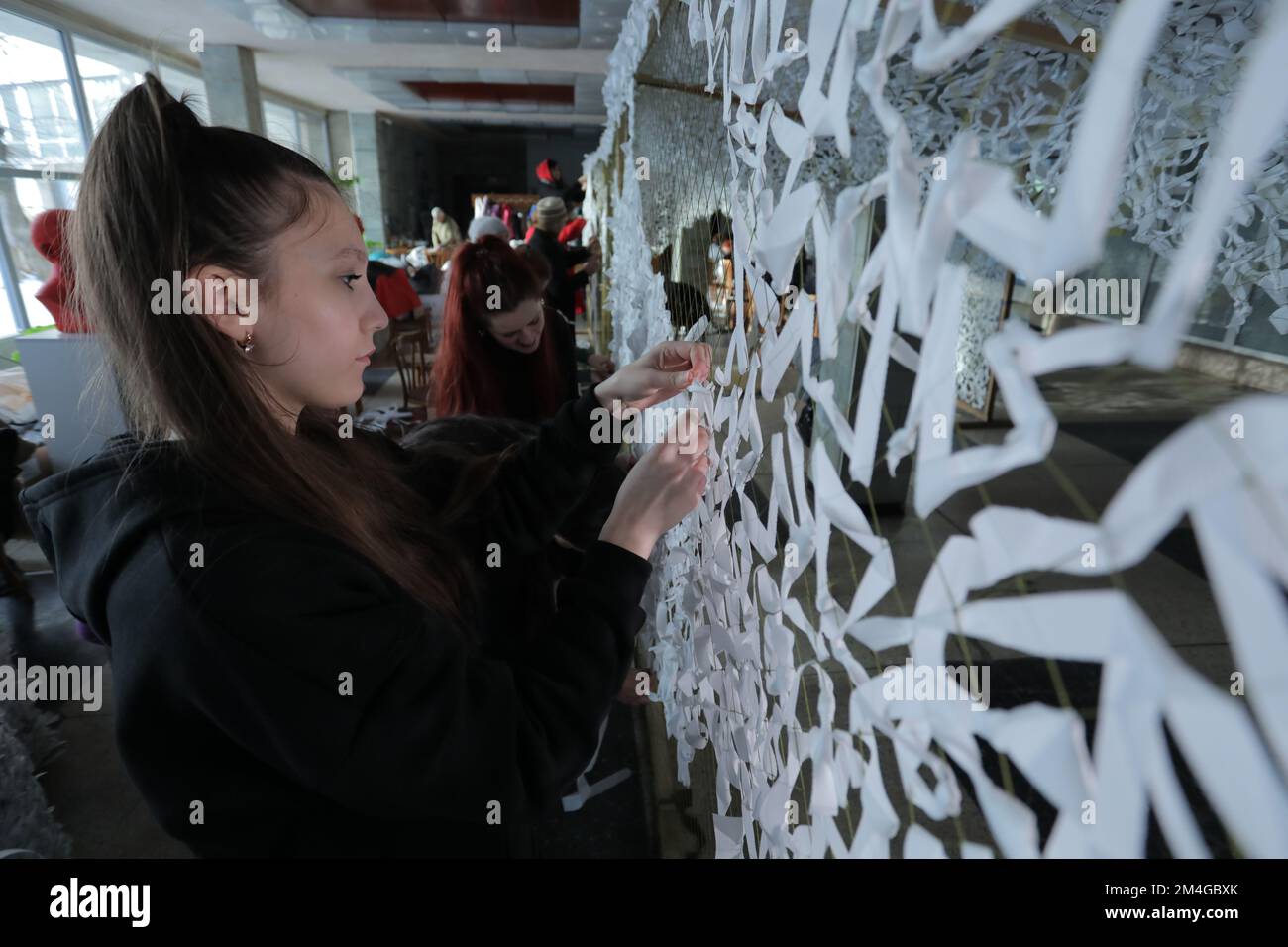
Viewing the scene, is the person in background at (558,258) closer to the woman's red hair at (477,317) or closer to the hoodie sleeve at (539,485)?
the woman's red hair at (477,317)

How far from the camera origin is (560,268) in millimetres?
3514

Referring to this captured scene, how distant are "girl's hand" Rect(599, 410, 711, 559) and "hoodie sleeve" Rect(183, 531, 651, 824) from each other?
0.51ft

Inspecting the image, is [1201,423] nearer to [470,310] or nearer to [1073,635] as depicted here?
[1073,635]

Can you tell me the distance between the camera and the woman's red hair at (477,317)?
1.70 m

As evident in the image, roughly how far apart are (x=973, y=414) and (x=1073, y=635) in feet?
13.4

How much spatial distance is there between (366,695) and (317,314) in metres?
0.38

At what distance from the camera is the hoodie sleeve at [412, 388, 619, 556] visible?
3.46ft

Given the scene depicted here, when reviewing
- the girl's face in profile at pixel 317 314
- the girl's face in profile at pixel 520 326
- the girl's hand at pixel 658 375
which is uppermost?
the girl's face in profile at pixel 520 326

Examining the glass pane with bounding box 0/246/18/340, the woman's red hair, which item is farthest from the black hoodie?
the glass pane with bounding box 0/246/18/340

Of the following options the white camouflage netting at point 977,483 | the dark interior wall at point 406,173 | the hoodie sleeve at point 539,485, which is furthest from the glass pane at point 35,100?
the dark interior wall at point 406,173

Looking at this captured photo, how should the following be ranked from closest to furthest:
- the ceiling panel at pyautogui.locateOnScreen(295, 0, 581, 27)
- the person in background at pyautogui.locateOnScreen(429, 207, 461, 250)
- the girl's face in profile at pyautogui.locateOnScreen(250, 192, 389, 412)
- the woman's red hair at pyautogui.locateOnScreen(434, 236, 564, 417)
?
the girl's face in profile at pyautogui.locateOnScreen(250, 192, 389, 412) → the woman's red hair at pyautogui.locateOnScreen(434, 236, 564, 417) → the ceiling panel at pyautogui.locateOnScreen(295, 0, 581, 27) → the person in background at pyautogui.locateOnScreen(429, 207, 461, 250)

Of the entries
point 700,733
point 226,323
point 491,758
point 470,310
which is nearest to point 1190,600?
point 700,733

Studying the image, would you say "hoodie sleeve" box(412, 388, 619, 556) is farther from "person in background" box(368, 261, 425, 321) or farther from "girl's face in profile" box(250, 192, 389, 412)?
"person in background" box(368, 261, 425, 321)

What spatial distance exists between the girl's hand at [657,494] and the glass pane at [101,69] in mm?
6462
